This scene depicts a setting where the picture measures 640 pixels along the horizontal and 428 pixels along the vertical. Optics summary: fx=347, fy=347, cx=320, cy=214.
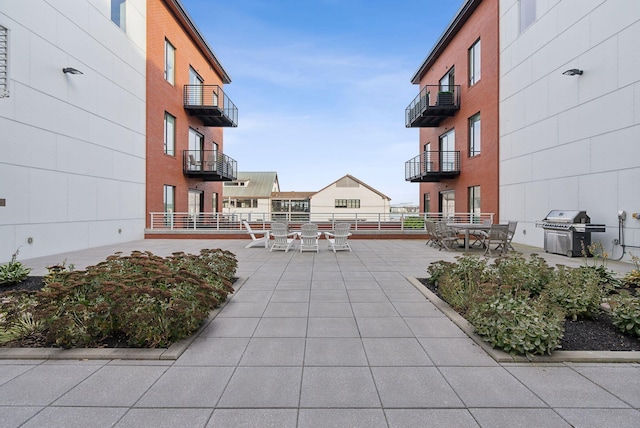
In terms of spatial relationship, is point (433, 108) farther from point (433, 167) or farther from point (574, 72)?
point (574, 72)

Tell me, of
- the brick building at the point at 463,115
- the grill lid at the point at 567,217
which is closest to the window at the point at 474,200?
the brick building at the point at 463,115

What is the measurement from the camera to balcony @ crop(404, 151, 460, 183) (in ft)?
59.7

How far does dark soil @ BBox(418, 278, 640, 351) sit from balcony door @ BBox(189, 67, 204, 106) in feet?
63.3

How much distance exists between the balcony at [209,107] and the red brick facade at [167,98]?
44 centimetres

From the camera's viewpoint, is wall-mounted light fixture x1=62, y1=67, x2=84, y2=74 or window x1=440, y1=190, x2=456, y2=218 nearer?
wall-mounted light fixture x1=62, y1=67, x2=84, y2=74

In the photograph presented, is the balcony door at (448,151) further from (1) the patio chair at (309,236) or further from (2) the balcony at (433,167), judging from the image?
(1) the patio chair at (309,236)

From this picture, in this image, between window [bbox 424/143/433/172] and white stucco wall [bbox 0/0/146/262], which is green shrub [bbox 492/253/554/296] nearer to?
white stucco wall [bbox 0/0/146/262]

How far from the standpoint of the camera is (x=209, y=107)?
1844 cm

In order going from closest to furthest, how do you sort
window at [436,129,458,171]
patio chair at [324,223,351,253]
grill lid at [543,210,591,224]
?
1. grill lid at [543,210,591,224]
2. patio chair at [324,223,351,253]
3. window at [436,129,458,171]

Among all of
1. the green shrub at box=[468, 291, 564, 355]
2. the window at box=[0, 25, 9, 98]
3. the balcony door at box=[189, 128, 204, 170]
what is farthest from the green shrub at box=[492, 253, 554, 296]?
the balcony door at box=[189, 128, 204, 170]

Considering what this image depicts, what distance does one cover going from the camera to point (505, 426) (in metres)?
2.28

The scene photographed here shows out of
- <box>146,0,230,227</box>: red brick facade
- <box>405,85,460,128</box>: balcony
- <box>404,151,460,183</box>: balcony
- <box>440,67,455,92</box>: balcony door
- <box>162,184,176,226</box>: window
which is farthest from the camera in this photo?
<box>440,67,455,92</box>: balcony door

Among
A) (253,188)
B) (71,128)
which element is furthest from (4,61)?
(253,188)

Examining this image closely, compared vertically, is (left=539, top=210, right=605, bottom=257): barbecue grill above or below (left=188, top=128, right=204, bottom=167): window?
below
